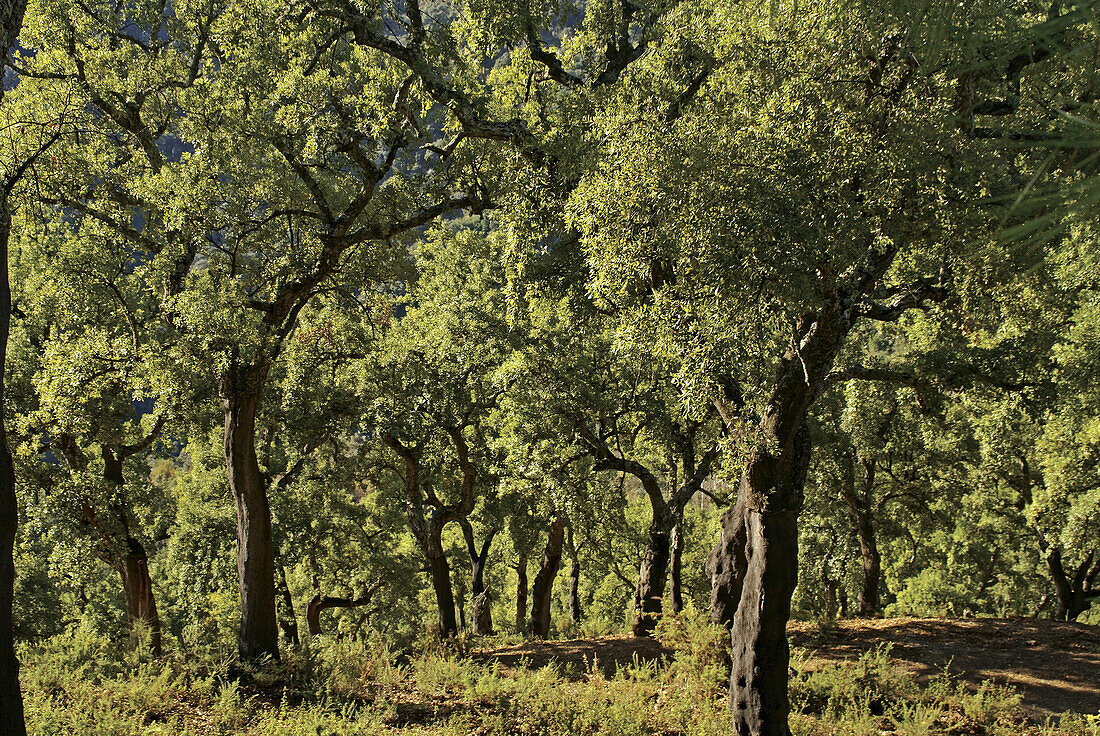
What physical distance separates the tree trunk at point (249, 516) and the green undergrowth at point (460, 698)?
58 centimetres

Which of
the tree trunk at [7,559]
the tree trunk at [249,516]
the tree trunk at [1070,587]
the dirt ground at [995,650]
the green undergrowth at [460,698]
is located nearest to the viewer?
the tree trunk at [7,559]

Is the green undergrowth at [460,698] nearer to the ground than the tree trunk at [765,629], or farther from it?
nearer to the ground

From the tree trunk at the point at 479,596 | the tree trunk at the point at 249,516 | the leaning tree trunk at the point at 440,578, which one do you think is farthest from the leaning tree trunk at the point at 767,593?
the tree trunk at the point at 479,596

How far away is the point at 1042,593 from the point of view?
26500 millimetres

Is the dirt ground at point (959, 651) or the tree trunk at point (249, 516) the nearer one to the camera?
the dirt ground at point (959, 651)

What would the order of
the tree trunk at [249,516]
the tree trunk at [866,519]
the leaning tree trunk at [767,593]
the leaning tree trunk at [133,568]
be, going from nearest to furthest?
the leaning tree trunk at [767,593], the tree trunk at [249,516], the leaning tree trunk at [133,568], the tree trunk at [866,519]

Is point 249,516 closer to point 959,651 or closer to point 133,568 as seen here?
point 133,568

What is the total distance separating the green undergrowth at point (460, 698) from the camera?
7.81 metres

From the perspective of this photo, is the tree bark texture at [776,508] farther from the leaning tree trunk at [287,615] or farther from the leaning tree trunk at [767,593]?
the leaning tree trunk at [287,615]

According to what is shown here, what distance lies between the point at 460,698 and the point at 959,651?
29.6ft

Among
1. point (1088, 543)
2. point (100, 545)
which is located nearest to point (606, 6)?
point (100, 545)

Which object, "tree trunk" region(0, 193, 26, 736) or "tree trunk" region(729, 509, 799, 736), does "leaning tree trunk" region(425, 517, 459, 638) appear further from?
"tree trunk" region(0, 193, 26, 736)

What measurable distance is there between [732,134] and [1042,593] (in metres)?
29.5

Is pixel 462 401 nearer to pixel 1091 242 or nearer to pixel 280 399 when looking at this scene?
pixel 280 399
